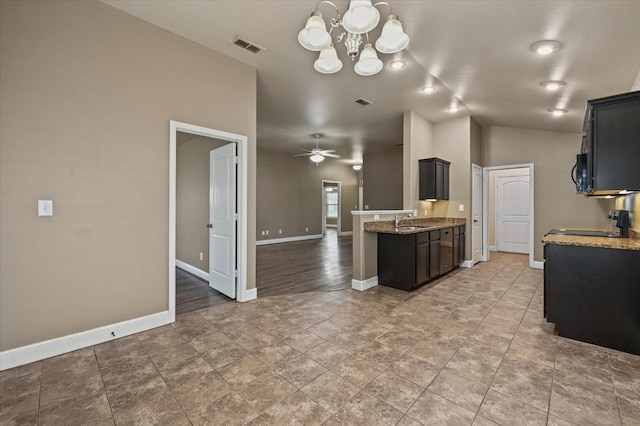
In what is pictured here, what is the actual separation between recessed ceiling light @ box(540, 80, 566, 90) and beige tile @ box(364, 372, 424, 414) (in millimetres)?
3775

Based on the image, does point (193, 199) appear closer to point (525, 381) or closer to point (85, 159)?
point (85, 159)

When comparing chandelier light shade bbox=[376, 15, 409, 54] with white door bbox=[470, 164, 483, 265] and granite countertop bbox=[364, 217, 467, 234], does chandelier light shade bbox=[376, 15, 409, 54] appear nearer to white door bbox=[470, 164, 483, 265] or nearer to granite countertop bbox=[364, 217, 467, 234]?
granite countertop bbox=[364, 217, 467, 234]

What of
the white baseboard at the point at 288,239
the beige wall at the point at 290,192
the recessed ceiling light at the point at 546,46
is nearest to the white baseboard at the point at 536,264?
the recessed ceiling light at the point at 546,46

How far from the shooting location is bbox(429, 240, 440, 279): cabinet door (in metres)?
4.54

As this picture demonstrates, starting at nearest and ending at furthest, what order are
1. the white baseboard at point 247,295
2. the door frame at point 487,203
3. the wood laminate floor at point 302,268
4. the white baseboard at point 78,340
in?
the white baseboard at point 78,340, the white baseboard at point 247,295, the wood laminate floor at point 302,268, the door frame at point 487,203

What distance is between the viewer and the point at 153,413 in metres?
1.73

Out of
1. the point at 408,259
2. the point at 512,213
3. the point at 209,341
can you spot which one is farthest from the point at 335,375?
the point at 512,213

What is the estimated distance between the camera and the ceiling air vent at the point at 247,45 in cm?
Answer: 312

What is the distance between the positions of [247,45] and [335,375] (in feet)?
11.2

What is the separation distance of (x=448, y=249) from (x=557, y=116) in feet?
9.14


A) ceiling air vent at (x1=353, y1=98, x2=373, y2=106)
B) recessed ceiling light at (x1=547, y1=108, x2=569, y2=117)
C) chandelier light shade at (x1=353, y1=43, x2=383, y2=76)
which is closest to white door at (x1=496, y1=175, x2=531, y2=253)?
recessed ceiling light at (x1=547, y1=108, x2=569, y2=117)

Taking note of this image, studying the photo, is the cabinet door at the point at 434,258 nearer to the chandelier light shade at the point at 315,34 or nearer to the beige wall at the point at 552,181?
the beige wall at the point at 552,181

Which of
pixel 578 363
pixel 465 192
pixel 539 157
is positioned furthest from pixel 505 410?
pixel 539 157

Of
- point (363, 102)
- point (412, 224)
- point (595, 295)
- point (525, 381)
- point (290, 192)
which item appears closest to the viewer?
point (525, 381)
